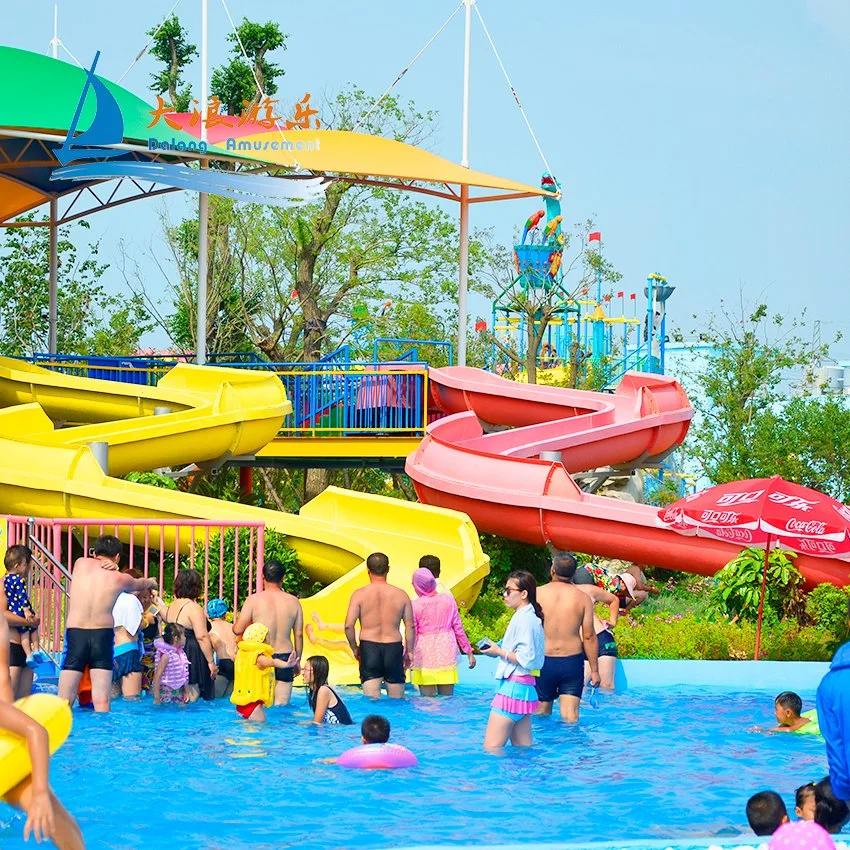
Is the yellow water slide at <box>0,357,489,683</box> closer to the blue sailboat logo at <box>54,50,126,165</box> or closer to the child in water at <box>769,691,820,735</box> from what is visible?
the blue sailboat logo at <box>54,50,126,165</box>

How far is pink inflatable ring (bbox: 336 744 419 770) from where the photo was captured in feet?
30.3

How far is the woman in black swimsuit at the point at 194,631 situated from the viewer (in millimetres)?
10805

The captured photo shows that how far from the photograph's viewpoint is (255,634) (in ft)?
33.9

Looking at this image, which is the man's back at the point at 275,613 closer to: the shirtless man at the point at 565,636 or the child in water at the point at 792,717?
the shirtless man at the point at 565,636

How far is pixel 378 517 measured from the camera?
1573cm

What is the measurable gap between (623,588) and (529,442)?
193 inches

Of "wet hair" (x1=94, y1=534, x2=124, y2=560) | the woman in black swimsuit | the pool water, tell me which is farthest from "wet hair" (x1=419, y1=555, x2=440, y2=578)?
"wet hair" (x1=94, y1=534, x2=124, y2=560)

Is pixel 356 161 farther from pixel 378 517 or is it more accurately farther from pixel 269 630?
pixel 269 630

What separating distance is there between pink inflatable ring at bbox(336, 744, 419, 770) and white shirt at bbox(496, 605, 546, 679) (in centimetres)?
82

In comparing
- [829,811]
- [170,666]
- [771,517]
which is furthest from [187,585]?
[829,811]

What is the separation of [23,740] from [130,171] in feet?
46.4

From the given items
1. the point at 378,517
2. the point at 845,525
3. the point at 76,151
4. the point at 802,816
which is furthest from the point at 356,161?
the point at 802,816

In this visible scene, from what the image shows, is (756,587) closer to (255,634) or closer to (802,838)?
(255,634)

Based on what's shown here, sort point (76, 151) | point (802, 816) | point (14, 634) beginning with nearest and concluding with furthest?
1. point (802, 816)
2. point (14, 634)
3. point (76, 151)
